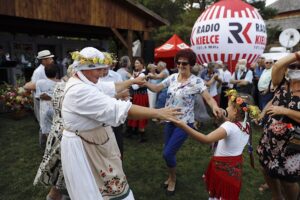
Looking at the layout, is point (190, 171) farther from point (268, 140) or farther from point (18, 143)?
point (18, 143)

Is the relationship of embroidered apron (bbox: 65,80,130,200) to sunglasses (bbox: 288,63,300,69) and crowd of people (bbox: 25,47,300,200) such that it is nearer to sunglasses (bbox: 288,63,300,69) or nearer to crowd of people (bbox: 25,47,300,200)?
crowd of people (bbox: 25,47,300,200)

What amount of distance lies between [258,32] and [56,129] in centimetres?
525

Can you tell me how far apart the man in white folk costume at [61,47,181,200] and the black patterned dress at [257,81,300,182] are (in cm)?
127

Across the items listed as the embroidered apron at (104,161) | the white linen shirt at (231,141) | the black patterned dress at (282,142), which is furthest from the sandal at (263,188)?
the embroidered apron at (104,161)

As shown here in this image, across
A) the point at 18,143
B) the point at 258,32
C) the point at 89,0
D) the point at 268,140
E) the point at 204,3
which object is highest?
the point at 204,3

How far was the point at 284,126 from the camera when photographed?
256 centimetres

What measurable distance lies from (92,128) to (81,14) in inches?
338

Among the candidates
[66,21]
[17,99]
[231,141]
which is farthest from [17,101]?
[231,141]

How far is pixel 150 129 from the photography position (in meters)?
6.49

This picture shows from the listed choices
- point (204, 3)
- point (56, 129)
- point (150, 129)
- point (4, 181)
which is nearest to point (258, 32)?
point (150, 129)

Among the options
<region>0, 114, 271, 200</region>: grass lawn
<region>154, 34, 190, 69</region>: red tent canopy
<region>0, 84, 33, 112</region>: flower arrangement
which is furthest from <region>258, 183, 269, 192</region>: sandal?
<region>154, 34, 190, 69</region>: red tent canopy

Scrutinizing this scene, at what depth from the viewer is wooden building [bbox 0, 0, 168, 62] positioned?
8.57 metres

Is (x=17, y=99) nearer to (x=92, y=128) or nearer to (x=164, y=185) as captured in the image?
(x=164, y=185)

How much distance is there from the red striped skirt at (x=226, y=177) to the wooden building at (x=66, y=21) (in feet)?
26.3
